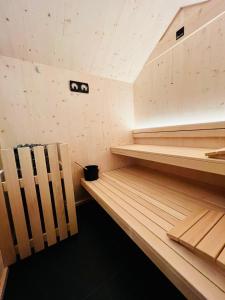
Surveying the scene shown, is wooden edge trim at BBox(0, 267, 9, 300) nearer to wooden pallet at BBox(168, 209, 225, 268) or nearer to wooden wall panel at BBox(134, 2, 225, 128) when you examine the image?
wooden pallet at BBox(168, 209, 225, 268)

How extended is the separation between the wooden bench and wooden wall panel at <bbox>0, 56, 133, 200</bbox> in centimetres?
31

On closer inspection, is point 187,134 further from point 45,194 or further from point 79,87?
point 45,194

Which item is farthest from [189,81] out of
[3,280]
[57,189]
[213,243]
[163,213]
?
[3,280]

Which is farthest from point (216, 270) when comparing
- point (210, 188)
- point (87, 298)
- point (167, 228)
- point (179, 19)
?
point (179, 19)

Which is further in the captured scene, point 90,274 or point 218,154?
point 90,274

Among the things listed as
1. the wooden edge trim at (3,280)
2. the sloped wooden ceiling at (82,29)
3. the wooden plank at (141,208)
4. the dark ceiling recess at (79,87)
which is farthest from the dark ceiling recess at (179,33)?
the wooden edge trim at (3,280)

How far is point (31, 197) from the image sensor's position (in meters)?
1.20

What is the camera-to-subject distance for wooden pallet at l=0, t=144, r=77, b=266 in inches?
44.4

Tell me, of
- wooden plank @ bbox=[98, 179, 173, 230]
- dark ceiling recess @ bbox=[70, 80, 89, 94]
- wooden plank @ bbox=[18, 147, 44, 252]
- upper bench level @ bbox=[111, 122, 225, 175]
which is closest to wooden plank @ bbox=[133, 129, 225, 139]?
upper bench level @ bbox=[111, 122, 225, 175]

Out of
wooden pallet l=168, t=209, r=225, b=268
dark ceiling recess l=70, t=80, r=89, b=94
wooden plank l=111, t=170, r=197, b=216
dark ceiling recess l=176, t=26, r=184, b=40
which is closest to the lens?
wooden pallet l=168, t=209, r=225, b=268

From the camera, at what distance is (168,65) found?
5.87 ft

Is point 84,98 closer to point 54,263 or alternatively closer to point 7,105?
point 7,105

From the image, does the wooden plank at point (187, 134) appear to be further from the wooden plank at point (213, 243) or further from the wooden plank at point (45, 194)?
the wooden plank at point (45, 194)

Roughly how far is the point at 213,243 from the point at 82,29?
1.97 metres
